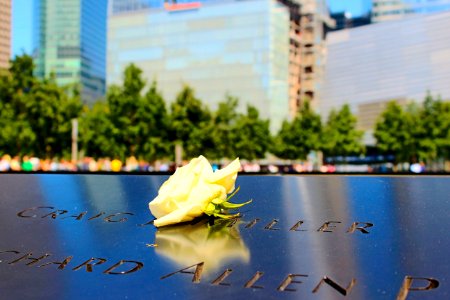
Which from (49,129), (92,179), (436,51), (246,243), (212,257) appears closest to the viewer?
(212,257)

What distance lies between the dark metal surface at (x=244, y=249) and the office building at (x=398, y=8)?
84.7 m

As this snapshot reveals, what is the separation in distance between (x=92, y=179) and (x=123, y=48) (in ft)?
228

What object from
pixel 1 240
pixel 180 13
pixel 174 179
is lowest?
pixel 1 240

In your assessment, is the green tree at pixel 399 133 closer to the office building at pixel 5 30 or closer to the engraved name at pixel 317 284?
the office building at pixel 5 30

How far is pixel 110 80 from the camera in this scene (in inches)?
2717

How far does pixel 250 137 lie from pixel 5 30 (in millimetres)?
21627

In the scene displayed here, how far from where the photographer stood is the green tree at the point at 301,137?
1367 inches

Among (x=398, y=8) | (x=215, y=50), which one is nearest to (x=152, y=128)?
(x=215, y=50)

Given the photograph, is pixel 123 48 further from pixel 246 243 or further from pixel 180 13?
pixel 246 243

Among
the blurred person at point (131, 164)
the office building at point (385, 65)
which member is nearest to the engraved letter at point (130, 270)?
the blurred person at point (131, 164)

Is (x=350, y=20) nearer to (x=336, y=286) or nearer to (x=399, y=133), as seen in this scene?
→ (x=399, y=133)

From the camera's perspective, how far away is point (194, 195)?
183 cm

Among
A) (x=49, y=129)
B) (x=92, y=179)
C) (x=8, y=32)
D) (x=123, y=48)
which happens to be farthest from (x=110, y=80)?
(x=92, y=179)

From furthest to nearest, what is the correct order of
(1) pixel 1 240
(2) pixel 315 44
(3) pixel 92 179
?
(2) pixel 315 44
(3) pixel 92 179
(1) pixel 1 240
